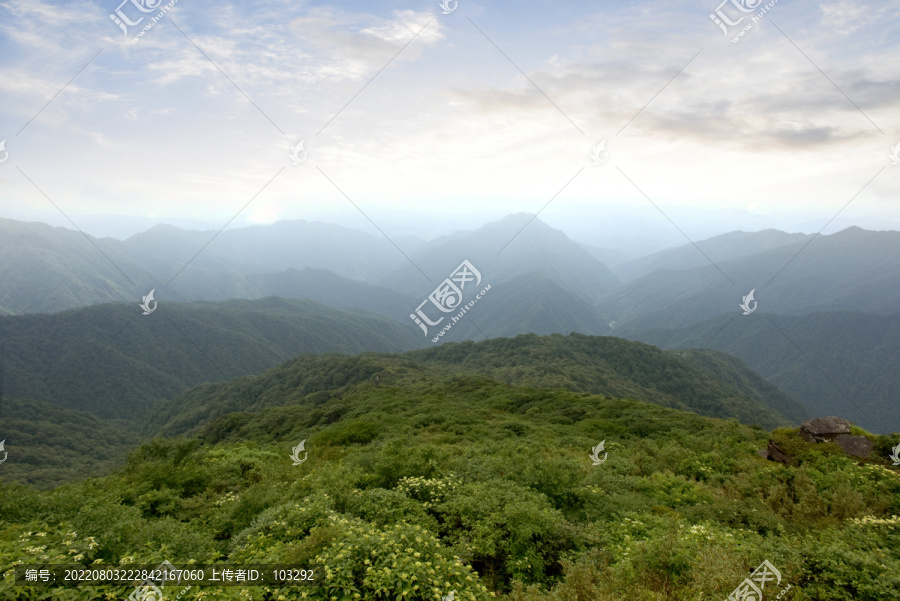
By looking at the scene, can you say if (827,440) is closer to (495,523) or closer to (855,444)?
(855,444)

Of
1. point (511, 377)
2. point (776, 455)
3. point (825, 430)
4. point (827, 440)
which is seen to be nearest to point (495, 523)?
point (776, 455)

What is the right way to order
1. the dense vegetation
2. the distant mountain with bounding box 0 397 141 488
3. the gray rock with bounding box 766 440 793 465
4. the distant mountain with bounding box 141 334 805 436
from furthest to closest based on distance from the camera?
the distant mountain with bounding box 141 334 805 436 < the distant mountain with bounding box 0 397 141 488 < the gray rock with bounding box 766 440 793 465 < the dense vegetation

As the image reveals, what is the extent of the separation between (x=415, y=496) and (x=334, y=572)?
19.1ft

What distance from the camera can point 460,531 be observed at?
10.3 metres

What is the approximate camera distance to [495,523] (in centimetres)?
1027

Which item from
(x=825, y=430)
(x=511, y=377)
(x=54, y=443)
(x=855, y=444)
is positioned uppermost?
(x=54, y=443)

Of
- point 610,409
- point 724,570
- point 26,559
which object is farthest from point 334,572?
point 610,409

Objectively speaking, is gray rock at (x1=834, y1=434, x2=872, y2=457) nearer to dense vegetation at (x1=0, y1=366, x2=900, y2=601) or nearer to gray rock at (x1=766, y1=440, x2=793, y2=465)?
dense vegetation at (x1=0, y1=366, x2=900, y2=601)

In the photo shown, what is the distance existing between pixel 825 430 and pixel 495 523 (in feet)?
61.8

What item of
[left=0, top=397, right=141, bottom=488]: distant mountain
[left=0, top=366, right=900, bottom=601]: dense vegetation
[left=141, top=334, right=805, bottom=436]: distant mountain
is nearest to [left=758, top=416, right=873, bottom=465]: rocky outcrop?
[left=0, top=366, right=900, bottom=601]: dense vegetation

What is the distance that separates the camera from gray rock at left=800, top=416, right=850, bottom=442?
18516 mm

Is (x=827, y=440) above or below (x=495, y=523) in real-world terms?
below

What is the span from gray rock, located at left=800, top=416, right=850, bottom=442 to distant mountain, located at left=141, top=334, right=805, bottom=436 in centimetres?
6415

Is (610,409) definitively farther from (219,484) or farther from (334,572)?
(334,572)
